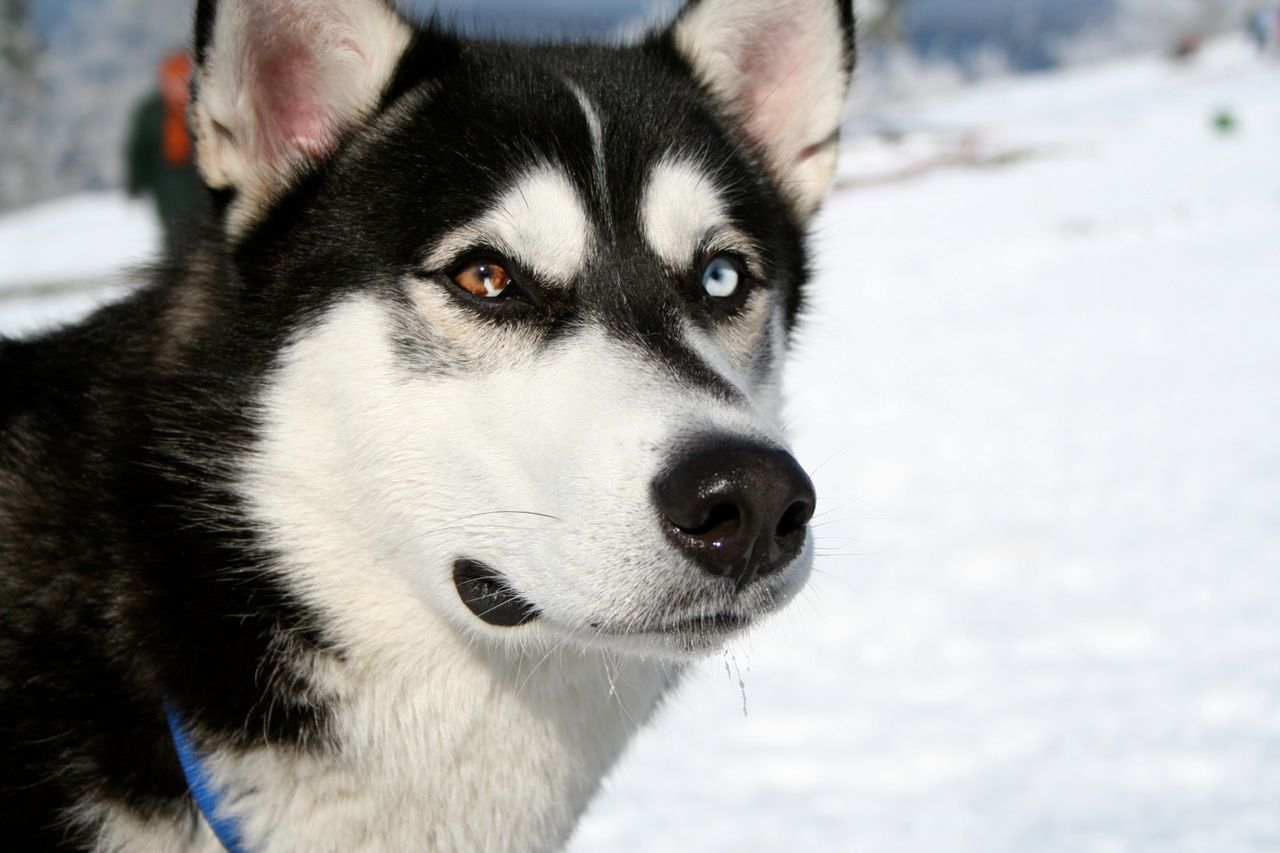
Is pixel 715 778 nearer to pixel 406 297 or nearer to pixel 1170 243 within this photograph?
pixel 406 297

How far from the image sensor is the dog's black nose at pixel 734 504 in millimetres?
1560

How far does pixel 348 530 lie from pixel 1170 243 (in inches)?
437

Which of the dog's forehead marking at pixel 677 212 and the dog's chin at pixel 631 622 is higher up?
the dog's forehead marking at pixel 677 212

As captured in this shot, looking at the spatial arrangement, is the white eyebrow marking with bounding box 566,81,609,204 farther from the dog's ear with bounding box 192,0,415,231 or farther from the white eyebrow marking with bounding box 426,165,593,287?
the dog's ear with bounding box 192,0,415,231

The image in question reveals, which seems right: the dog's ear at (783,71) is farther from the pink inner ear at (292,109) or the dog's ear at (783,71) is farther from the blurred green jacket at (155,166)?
the blurred green jacket at (155,166)

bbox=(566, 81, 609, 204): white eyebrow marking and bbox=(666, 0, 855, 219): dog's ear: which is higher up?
bbox=(566, 81, 609, 204): white eyebrow marking

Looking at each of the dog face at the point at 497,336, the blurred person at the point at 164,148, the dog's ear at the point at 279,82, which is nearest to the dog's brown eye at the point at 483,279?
the dog face at the point at 497,336

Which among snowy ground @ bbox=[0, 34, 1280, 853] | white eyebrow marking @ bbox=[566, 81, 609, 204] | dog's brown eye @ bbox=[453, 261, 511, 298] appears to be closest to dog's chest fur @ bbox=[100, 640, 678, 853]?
snowy ground @ bbox=[0, 34, 1280, 853]

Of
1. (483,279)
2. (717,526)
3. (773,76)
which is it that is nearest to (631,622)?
(717,526)

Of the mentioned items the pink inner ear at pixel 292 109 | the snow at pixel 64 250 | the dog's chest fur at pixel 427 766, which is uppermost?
the pink inner ear at pixel 292 109

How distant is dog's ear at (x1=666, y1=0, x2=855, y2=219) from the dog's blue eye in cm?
56

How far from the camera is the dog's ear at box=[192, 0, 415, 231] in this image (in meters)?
1.92

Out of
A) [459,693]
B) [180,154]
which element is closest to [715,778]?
[459,693]

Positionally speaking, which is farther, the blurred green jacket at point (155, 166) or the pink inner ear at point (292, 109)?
the blurred green jacket at point (155, 166)
